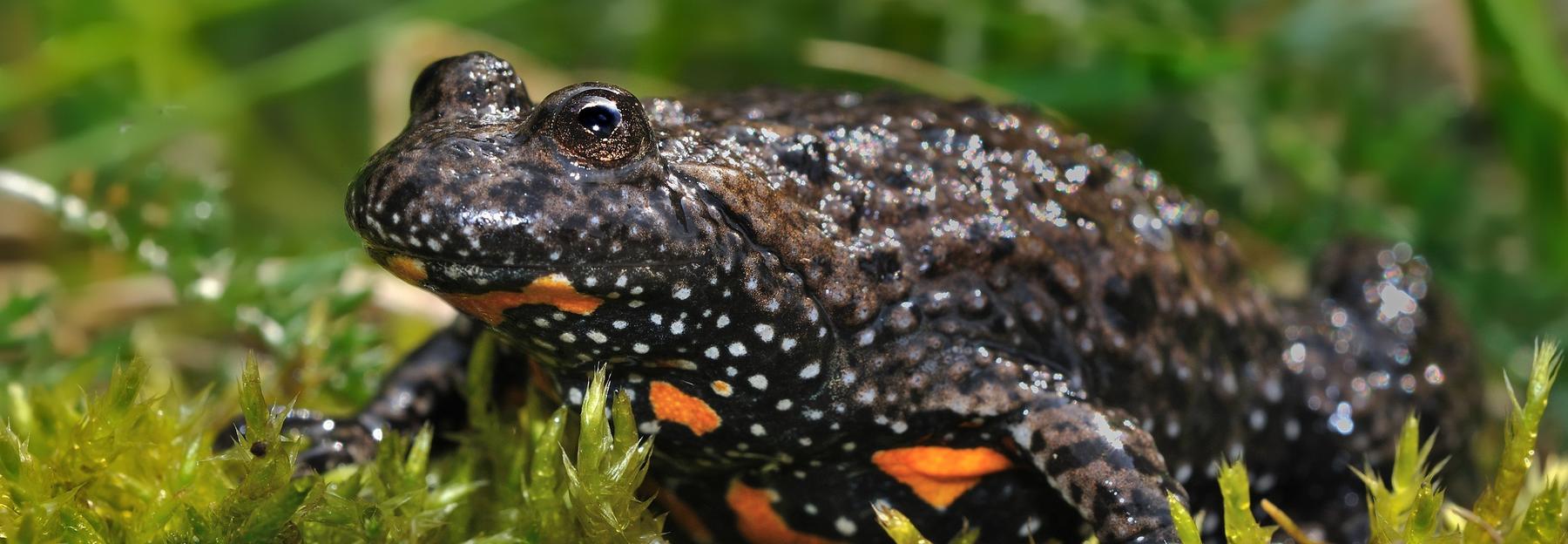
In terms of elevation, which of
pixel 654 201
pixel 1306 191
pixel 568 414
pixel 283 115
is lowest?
pixel 283 115

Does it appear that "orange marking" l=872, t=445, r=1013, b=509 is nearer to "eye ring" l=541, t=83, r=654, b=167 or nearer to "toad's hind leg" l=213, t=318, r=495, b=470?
"eye ring" l=541, t=83, r=654, b=167

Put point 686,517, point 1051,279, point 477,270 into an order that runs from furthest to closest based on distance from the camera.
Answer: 1. point 686,517
2. point 1051,279
3. point 477,270

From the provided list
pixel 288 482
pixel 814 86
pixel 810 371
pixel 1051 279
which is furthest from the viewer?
pixel 814 86

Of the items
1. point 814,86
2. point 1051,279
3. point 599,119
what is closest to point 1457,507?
point 1051,279

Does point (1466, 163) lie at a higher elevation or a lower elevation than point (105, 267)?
higher

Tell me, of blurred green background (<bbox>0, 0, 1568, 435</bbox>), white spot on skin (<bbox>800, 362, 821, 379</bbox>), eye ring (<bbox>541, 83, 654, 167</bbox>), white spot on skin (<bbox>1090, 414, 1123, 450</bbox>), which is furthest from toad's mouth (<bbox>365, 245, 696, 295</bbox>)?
blurred green background (<bbox>0, 0, 1568, 435</bbox>)

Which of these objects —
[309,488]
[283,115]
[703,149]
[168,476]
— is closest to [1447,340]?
[703,149]

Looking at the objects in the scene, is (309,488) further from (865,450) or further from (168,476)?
(865,450)

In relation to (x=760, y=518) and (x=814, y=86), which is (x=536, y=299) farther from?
(x=814, y=86)
